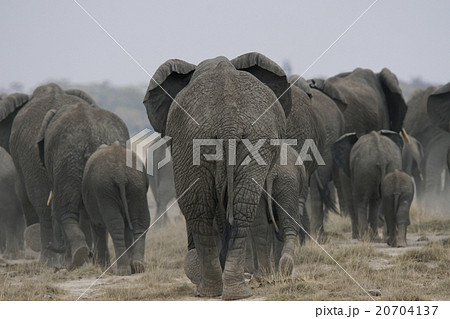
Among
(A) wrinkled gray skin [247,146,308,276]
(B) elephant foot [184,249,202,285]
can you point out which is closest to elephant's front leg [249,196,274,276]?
(A) wrinkled gray skin [247,146,308,276]

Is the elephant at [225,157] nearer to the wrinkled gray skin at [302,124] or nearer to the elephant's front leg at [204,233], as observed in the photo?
the elephant's front leg at [204,233]

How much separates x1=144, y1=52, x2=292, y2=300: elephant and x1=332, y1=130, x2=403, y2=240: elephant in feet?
14.6

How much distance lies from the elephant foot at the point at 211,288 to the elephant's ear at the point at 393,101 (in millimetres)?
8326

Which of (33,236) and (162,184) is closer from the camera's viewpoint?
(33,236)

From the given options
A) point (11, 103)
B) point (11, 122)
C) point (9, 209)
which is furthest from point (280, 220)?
point (9, 209)

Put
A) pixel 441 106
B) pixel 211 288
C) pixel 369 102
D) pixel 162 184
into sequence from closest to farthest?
pixel 211 288 < pixel 441 106 < pixel 369 102 < pixel 162 184

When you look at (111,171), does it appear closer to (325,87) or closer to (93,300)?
(93,300)

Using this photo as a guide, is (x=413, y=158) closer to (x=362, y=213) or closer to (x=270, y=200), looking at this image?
(x=362, y=213)

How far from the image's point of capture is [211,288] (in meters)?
6.55

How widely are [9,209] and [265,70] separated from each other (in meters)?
6.58

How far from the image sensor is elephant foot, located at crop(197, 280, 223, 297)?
6539 mm

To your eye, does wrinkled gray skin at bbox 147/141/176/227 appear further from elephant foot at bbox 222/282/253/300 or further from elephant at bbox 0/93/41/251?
elephant foot at bbox 222/282/253/300

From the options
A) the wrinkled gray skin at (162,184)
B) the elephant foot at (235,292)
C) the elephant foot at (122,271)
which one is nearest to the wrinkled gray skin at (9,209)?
the elephant foot at (122,271)

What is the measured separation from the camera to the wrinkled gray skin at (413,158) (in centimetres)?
1533
